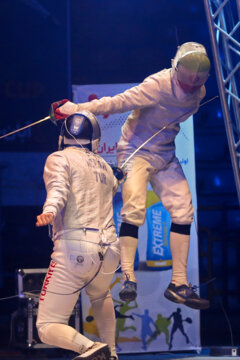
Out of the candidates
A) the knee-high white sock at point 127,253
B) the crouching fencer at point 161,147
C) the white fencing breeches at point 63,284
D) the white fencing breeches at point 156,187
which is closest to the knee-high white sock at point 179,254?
the crouching fencer at point 161,147

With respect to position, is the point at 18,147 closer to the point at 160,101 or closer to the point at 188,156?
the point at 188,156

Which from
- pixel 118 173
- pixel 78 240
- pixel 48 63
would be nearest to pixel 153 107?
pixel 118 173

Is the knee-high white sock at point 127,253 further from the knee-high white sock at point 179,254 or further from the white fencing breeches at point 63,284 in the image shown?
the white fencing breeches at point 63,284

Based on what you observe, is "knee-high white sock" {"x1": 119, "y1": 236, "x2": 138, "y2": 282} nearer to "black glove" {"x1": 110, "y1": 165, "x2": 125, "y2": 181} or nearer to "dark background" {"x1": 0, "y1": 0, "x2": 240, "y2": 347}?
"black glove" {"x1": 110, "y1": 165, "x2": 125, "y2": 181}

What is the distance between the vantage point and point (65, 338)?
11.8 ft

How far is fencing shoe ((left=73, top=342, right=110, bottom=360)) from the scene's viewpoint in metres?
3.46

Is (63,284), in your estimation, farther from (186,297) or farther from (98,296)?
(186,297)

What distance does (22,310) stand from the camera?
5.61 metres

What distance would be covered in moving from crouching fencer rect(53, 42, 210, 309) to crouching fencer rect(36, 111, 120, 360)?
0.21m

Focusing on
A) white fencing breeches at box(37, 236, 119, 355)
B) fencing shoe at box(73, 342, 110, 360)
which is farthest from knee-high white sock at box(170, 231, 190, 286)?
fencing shoe at box(73, 342, 110, 360)

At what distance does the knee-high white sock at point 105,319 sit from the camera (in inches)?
157

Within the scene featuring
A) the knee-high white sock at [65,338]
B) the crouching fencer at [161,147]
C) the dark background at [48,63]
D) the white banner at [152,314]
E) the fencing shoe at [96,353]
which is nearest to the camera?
the fencing shoe at [96,353]

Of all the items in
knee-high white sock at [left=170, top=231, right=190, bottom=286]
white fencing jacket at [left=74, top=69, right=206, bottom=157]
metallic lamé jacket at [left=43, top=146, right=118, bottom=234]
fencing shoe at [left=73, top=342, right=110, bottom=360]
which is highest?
white fencing jacket at [left=74, top=69, right=206, bottom=157]

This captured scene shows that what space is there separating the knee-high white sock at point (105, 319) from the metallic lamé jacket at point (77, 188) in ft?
1.69
